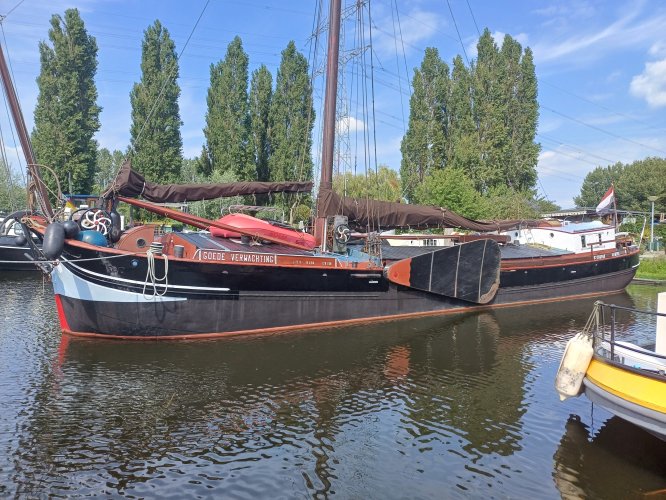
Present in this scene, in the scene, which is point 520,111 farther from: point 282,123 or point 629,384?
point 629,384

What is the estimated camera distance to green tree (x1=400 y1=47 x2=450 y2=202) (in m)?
44.2

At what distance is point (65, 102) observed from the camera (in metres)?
37.1

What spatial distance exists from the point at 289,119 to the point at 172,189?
2913 cm

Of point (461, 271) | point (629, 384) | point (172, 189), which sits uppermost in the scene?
point (172, 189)

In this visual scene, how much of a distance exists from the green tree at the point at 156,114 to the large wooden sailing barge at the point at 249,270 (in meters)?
24.6

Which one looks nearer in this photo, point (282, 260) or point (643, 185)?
point (282, 260)

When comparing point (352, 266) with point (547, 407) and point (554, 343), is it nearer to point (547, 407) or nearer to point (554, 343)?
point (554, 343)

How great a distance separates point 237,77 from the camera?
41938 mm

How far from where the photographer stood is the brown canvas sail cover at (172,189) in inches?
550

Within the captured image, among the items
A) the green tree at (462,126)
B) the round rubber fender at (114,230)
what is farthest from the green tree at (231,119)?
the round rubber fender at (114,230)

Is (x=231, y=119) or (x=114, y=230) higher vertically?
(x=231, y=119)

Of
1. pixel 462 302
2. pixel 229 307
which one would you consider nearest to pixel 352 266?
pixel 229 307

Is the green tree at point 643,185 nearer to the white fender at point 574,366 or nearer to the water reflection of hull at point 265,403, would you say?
the water reflection of hull at point 265,403

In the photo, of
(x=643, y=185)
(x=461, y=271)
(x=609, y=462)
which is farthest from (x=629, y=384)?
(x=643, y=185)
